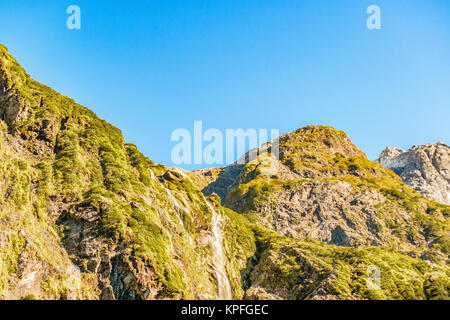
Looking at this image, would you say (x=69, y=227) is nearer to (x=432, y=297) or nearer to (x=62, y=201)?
(x=62, y=201)

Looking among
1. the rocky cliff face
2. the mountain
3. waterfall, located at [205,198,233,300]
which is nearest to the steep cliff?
the mountain

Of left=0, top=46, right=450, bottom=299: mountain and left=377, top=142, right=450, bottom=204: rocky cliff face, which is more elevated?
left=377, top=142, right=450, bottom=204: rocky cliff face

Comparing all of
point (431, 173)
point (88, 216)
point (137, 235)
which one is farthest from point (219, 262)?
point (431, 173)

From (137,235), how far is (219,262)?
61.2ft

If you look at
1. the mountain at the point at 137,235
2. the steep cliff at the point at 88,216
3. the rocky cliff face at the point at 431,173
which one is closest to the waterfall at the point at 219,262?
the mountain at the point at 137,235

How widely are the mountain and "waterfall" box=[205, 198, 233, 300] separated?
0.83 ft

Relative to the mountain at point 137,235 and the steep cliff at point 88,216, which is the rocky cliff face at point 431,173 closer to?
the mountain at point 137,235

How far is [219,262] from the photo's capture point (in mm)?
62500

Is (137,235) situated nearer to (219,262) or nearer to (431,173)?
(219,262)

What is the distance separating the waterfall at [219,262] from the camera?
5769 cm

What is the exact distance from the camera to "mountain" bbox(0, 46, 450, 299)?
42.2 metres

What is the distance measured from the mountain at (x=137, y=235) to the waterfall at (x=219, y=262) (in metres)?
0.25

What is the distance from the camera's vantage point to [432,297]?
182 feet

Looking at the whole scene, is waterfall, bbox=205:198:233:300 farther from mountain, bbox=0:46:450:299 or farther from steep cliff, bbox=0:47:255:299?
steep cliff, bbox=0:47:255:299
